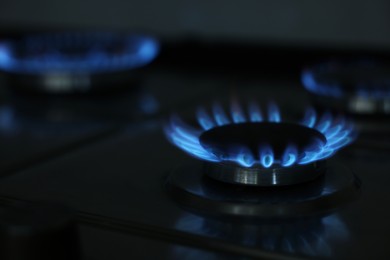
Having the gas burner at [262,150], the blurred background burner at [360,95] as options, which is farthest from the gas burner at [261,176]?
the blurred background burner at [360,95]

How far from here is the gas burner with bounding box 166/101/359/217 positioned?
0.62 meters

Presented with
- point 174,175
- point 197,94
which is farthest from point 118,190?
point 197,94

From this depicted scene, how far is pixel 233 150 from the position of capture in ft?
2.15

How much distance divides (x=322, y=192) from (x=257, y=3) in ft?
2.22

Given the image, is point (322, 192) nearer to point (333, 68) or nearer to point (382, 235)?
point (382, 235)

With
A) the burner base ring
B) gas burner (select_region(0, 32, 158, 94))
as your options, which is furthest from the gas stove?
gas burner (select_region(0, 32, 158, 94))

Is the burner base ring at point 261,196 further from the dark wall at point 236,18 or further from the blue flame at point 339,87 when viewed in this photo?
the dark wall at point 236,18

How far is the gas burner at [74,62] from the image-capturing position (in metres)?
1.06

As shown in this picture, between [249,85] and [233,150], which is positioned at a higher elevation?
[233,150]

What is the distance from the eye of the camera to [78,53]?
1.16 meters

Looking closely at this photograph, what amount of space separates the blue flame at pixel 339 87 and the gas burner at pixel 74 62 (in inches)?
11.8

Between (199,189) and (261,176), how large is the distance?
0.06 m

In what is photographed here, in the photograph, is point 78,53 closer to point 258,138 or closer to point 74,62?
point 74,62

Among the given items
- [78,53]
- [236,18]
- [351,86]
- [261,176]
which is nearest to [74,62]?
[78,53]
